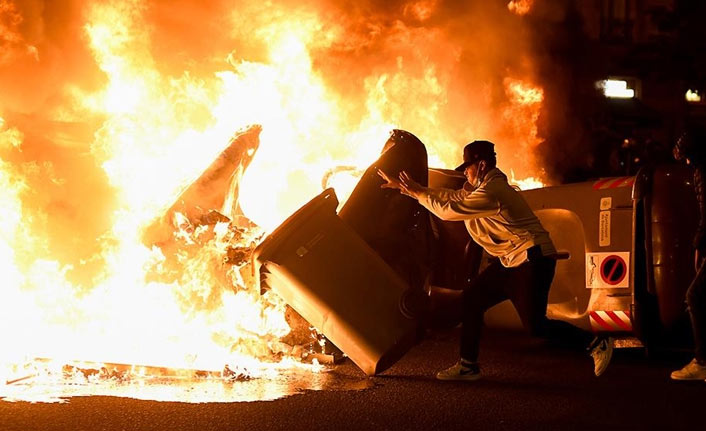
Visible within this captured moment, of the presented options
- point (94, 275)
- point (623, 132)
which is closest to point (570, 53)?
point (623, 132)

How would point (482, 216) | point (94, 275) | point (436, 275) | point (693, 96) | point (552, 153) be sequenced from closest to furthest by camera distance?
1. point (482, 216)
2. point (436, 275)
3. point (94, 275)
4. point (552, 153)
5. point (693, 96)

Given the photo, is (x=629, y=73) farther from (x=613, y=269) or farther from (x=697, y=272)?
(x=697, y=272)

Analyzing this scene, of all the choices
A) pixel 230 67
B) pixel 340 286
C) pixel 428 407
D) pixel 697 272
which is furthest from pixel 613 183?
pixel 230 67

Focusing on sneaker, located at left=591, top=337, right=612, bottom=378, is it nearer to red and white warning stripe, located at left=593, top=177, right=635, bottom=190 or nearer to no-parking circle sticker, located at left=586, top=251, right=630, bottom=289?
no-parking circle sticker, located at left=586, top=251, right=630, bottom=289

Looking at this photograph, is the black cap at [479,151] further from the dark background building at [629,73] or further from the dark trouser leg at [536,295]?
the dark background building at [629,73]

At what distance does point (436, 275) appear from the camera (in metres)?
7.53

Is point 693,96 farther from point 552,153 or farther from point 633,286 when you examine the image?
point 633,286

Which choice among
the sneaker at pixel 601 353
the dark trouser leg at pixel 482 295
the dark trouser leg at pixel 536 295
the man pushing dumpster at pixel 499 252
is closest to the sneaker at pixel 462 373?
the man pushing dumpster at pixel 499 252

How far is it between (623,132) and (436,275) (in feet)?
78.0

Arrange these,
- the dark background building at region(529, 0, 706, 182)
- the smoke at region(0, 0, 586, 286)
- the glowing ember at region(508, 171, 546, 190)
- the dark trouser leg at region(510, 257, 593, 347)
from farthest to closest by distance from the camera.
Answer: the dark background building at region(529, 0, 706, 182)
the glowing ember at region(508, 171, 546, 190)
the smoke at region(0, 0, 586, 286)
the dark trouser leg at region(510, 257, 593, 347)

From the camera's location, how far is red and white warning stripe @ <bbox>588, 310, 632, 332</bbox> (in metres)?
6.90

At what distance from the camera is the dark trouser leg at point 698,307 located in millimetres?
6038

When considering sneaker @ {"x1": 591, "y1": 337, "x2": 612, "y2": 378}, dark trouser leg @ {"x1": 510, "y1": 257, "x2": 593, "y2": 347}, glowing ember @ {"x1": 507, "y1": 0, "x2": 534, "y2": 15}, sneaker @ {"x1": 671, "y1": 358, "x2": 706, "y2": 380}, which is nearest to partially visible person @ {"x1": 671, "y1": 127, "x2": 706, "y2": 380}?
sneaker @ {"x1": 671, "y1": 358, "x2": 706, "y2": 380}

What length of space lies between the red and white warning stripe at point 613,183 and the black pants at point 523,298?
168 cm
